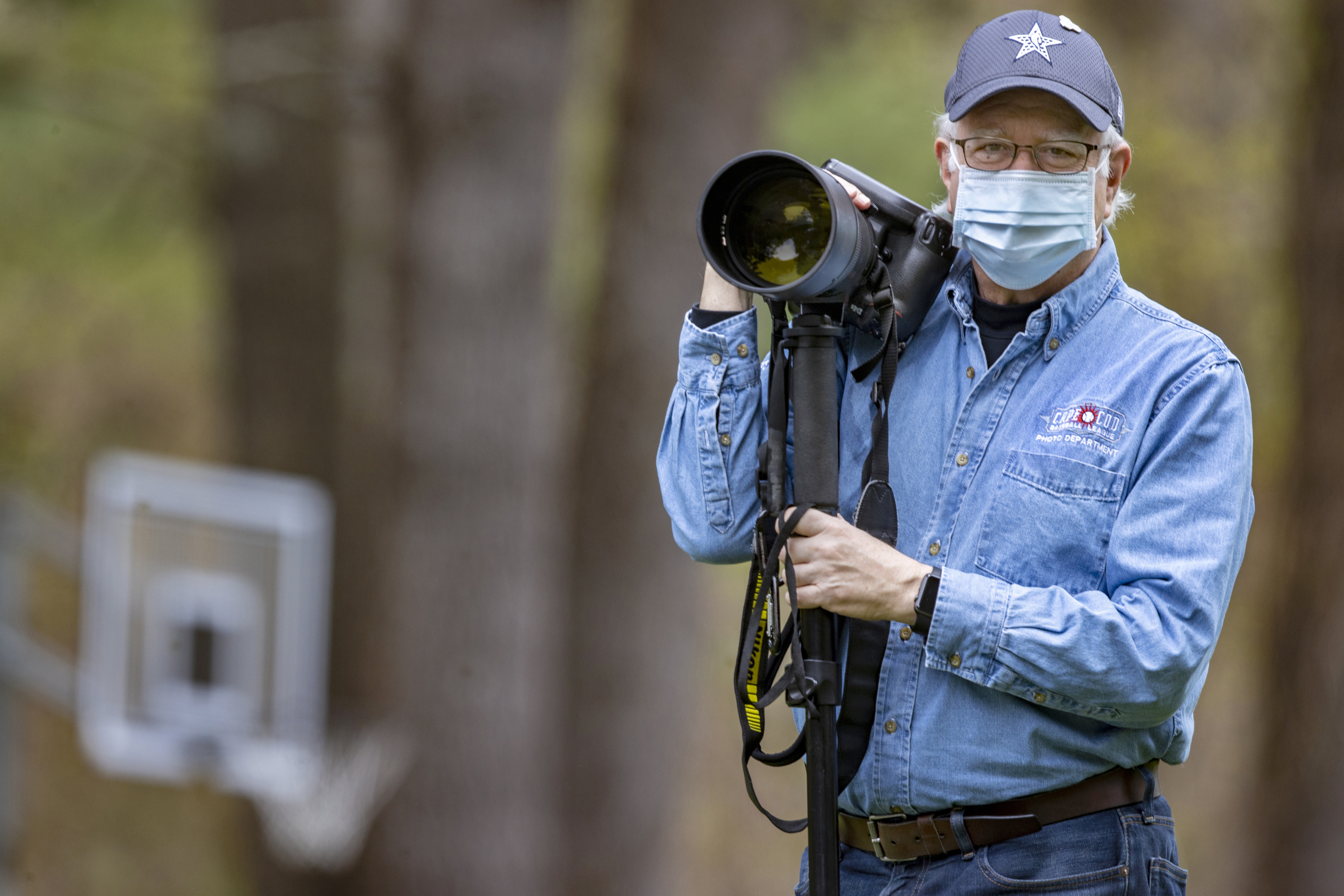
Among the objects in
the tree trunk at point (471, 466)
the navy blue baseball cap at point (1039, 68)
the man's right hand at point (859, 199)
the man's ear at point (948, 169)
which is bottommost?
the tree trunk at point (471, 466)

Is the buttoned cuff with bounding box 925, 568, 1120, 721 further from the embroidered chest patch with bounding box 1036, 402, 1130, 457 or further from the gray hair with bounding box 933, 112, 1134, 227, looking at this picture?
the gray hair with bounding box 933, 112, 1134, 227

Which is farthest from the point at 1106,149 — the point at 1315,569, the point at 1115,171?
the point at 1315,569

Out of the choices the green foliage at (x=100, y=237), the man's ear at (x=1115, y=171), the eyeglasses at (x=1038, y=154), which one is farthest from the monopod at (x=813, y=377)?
the green foliage at (x=100, y=237)

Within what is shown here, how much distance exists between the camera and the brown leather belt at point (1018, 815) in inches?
88.9

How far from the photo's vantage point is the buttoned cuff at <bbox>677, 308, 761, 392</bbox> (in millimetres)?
2389

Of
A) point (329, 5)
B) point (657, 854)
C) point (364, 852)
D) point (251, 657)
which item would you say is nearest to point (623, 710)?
point (657, 854)

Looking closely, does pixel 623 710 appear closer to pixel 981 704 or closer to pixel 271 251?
pixel 271 251

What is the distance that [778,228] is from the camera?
2361mm

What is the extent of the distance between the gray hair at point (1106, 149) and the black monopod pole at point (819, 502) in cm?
33

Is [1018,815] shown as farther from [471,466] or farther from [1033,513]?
[471,466]

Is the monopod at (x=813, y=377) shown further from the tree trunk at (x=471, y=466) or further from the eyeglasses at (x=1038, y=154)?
the tree trunk at (x=471, y=466)

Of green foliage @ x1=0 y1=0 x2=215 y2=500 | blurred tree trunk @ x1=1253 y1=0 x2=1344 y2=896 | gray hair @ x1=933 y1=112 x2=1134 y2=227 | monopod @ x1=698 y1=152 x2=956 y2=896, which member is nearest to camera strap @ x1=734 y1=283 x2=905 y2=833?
monopod @ x1=698 y1=152 x2=956 y2=896

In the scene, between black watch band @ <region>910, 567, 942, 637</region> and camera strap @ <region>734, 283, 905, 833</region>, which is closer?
black watch band @ <region>910, 567, 942, 637</region>

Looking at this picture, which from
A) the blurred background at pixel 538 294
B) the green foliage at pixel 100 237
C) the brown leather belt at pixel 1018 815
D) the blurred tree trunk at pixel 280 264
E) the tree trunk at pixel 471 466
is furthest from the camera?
the blurred tree trunk at pixel 280 264
